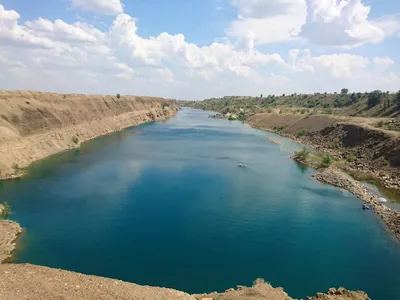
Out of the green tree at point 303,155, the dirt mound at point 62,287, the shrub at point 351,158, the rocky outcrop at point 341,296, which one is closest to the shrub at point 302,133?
the green tree at point 303,155

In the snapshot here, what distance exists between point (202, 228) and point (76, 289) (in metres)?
12.9

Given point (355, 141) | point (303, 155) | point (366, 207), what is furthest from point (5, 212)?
point (355, 141)

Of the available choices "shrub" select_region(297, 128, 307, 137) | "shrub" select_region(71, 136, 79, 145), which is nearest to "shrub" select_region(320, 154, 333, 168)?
"shrub" select_region(297, 128, 307, 137)

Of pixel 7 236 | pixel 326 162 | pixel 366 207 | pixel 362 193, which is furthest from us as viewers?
pixel 326 162

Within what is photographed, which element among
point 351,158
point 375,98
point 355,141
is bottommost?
point 351,158

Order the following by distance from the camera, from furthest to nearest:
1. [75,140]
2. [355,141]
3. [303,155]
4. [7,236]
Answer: [75,140] < [355,141] < [303,155] < [7,236]

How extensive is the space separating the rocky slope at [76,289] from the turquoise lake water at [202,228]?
2.80m

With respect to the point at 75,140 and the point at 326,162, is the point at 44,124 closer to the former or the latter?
the point at 75,140

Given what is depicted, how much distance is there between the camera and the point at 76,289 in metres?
13.0

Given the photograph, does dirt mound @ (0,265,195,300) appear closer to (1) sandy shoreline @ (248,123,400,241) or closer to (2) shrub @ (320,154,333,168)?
(1) sandy shoreline @ (248,123,400,241)

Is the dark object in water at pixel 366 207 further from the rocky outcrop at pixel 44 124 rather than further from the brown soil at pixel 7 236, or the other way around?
the rocky outcrop at pixel 44 124

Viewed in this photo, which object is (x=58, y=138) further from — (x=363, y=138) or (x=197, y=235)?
(x=363, y=138)

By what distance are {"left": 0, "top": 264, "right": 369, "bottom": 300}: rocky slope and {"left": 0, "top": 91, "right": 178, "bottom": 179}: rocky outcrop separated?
2618 centimetres

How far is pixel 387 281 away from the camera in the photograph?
742 inches
